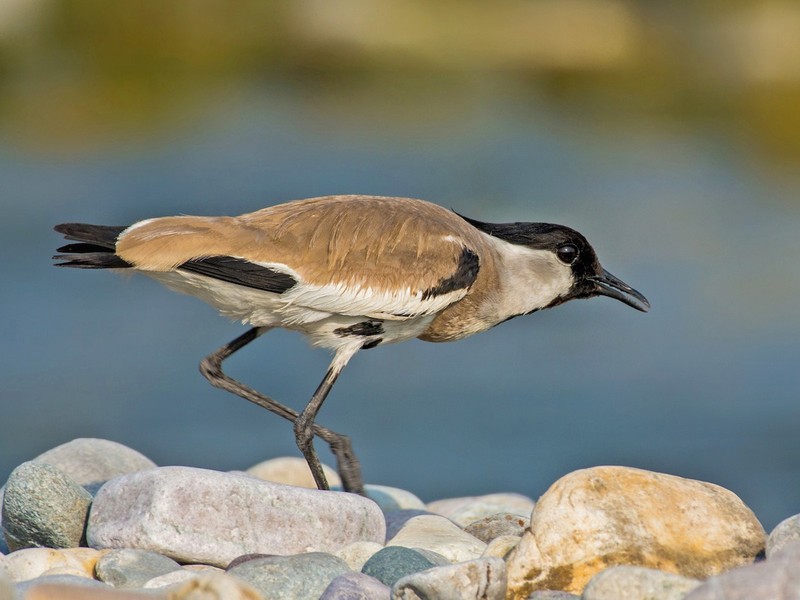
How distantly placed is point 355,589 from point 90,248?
2.95 meters

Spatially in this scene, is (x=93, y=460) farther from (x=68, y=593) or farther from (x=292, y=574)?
(x=68, y=593)

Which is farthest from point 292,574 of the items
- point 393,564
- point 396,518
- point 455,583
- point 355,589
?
point 396,518

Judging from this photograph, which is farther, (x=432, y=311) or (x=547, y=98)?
(x=547, y=98)

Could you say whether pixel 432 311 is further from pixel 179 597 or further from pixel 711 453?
pixel 711 453

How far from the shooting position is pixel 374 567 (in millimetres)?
6215

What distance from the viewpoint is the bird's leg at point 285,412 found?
8391 millimetres

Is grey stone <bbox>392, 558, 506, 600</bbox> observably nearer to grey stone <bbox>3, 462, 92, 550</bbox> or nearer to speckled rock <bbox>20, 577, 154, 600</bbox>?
speckled rock <bbox>20, 577, 154, 600</bbox>

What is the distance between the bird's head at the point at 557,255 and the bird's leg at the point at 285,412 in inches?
64.5

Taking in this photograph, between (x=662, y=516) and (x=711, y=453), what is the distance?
6.34 m

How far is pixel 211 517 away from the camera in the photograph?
6.45 meters

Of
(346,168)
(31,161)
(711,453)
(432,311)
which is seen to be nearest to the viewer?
(432,311)

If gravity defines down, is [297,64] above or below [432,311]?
above

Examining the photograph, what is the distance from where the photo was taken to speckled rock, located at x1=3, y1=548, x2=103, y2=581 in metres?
6.16

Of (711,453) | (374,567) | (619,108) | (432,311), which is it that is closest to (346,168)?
(619,108)
